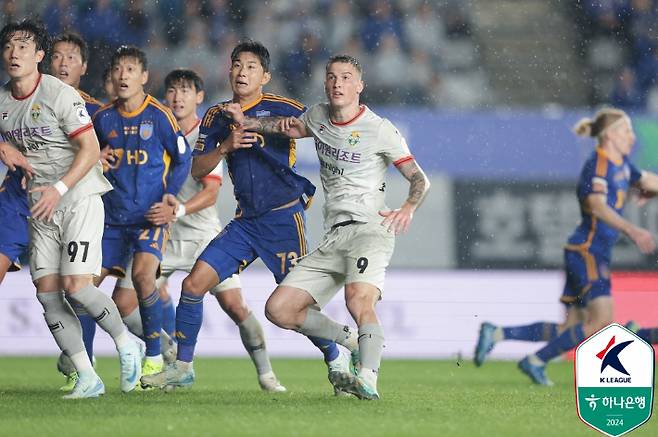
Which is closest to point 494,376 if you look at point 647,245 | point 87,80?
point 647,245

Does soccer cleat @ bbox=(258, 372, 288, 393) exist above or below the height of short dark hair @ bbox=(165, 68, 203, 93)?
below

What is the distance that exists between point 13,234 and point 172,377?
1.34m

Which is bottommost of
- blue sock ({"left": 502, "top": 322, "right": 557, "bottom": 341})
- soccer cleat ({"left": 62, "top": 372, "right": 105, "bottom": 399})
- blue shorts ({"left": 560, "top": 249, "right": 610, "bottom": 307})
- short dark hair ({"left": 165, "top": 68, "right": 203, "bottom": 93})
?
soccer cleat ({"left": 62, "top": 372, "right": 105, "bottom": 399})

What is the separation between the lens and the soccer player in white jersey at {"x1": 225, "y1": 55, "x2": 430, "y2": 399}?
726 cm

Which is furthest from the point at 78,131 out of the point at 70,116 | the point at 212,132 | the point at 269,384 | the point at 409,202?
the point at 269,384

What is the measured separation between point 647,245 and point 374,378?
10.1 ft

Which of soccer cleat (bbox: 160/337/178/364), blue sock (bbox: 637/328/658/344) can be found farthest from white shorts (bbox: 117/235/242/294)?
blue sock (bbox: 637/328/658/344)

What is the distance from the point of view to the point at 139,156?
27.0ft

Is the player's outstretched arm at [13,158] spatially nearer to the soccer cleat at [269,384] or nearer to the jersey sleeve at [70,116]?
A: the jersey sleeve at [70,116]

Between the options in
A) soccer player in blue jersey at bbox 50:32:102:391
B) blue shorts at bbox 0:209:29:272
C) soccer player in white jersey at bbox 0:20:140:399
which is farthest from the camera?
soccer player in blue jersey at bbox 50:32:102:391

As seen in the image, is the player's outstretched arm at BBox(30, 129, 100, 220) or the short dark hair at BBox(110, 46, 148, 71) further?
the short dark hair at BBox(110, 46, 148, 71)

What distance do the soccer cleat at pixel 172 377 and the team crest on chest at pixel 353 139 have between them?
1720mm

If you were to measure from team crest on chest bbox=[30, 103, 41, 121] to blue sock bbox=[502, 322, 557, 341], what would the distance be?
4.49 metres

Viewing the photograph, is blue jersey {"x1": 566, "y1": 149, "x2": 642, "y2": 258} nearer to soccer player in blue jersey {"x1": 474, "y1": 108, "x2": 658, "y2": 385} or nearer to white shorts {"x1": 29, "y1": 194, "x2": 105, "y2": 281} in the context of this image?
soccer player in blue jersey {"x1": 474, "y1": 108, "x2": 658, "y2": 385}
